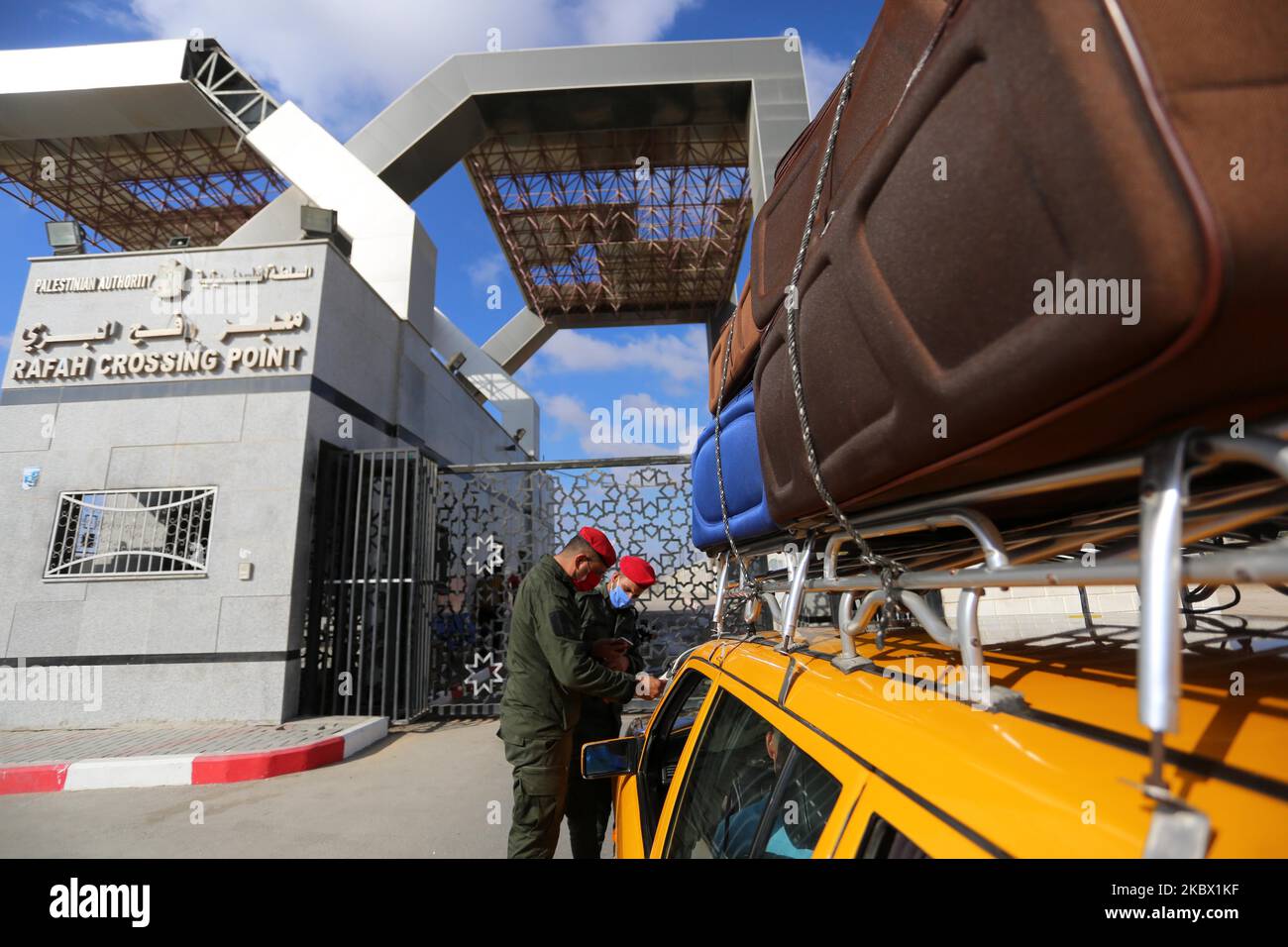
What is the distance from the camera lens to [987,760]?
0.74m

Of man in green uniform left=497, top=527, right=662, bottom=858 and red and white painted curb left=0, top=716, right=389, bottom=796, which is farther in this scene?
red and white painted curb left=0, top=716, right=389, bottom=796

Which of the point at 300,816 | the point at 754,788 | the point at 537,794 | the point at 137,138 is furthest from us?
the point at 137,138

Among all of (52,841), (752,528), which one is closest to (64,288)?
(52,841)

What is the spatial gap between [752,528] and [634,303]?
2275 cm

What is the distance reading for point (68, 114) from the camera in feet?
38.1

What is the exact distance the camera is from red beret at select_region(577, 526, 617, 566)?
3361mm

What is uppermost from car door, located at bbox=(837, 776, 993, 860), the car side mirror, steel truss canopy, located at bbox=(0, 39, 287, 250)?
steel truss canopy, located at bbox=(0, 39, 287, 250)

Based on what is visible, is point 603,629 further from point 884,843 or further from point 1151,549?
point 1151,549

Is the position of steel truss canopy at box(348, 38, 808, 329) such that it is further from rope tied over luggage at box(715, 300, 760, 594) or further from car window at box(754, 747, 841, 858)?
car window at box(754, 747, 841, 858)

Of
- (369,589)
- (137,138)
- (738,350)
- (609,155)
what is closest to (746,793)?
(738,350)

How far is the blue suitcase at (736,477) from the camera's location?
184 centimetres

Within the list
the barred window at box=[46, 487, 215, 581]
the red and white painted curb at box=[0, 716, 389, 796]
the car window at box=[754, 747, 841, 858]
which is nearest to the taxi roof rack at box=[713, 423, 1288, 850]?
the car window at box=[754, 747, 841, 858]

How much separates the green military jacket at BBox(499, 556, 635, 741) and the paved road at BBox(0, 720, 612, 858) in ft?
3.49

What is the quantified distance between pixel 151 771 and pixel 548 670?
4.09m
